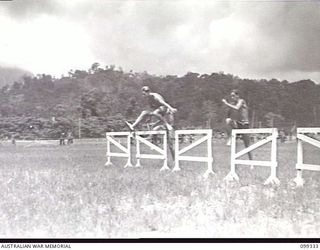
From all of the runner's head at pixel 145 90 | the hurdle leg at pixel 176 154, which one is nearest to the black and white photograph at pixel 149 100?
the runner's head at pixel 145 90

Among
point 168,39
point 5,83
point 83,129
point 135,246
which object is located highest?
point 168,39

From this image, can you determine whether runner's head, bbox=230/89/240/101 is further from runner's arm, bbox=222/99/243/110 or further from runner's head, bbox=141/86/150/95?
runner's head, bbox=141/86/150/95

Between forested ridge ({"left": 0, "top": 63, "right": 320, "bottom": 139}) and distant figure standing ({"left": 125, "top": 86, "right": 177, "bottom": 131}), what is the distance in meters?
0.03

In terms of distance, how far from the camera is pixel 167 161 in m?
3.15

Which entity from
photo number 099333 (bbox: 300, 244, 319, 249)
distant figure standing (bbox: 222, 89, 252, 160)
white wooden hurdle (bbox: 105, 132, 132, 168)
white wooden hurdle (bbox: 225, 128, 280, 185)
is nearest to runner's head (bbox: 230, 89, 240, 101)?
distant figure standing (bbox: 222, 89, 252, 160)

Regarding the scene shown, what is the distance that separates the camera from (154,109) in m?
2.99

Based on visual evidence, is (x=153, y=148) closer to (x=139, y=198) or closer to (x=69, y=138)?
(x=139, y=198)

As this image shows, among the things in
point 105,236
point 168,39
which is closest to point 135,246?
point 105,236

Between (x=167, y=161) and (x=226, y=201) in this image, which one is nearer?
(x=226, y=201)

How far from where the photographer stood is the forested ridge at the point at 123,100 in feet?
9.59

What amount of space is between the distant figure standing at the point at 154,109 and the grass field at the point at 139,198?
0.78 ft

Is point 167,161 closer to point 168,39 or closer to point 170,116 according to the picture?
point 170,116

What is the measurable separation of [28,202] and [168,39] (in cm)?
113

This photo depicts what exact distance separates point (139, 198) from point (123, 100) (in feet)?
1.71
